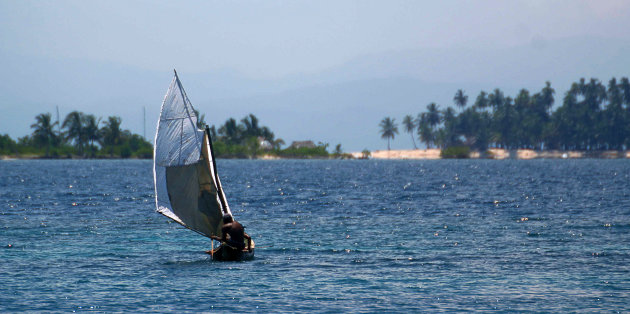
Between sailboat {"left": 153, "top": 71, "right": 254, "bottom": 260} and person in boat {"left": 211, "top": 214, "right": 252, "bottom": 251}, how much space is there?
0.94 feet

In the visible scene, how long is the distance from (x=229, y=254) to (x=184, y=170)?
13.8ft

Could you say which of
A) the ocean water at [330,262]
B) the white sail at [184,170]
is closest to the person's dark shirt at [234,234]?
the ocean water at [330,262]

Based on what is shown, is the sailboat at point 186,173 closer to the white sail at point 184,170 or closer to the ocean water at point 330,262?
the white sail at point 184,170

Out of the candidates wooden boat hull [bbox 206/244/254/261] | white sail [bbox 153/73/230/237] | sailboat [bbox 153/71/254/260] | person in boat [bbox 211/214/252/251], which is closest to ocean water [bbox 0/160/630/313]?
wooden boat hull [bbox 206/244/254/261]

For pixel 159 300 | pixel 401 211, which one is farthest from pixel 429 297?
pixel 401 211

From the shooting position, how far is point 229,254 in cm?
3212

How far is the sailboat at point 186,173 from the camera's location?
32094 millimetres

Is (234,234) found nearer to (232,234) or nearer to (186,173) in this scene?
(232,234)

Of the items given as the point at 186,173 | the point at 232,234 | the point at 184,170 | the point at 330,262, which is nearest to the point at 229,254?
the point at 232,234

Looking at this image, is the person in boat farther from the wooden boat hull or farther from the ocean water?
the ocean water

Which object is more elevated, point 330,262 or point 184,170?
point 184,170

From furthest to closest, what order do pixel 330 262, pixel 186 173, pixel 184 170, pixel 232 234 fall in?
pixel 186 173
pixel 184 170
pixel 330 262
pixel 232 234

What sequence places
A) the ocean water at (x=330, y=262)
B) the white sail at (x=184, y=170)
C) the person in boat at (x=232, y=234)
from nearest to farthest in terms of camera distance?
the ocean water at (x=330, y=262), the person in boat at (x=232, y=234), the white sail at (x=184, y=170)

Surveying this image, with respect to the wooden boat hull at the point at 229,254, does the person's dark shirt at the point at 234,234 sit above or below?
above
